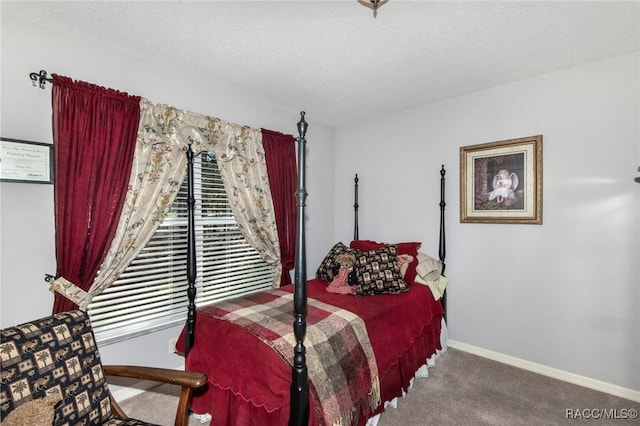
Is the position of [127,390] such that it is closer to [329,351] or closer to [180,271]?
[180,271]

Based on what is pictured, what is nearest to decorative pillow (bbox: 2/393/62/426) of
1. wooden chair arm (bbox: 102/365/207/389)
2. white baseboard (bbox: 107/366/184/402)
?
wooden chair arm (bbox: 102/365/207/389)

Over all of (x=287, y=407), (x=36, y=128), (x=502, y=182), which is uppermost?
(x=36, y=128)

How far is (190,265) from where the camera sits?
225 cm

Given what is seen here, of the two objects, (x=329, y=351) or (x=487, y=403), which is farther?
(x=487, y=403)

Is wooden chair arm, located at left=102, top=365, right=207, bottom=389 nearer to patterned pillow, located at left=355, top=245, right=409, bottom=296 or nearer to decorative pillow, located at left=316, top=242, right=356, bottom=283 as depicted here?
patterned pillow, located at left=355, top=245, right=409, bottom=296

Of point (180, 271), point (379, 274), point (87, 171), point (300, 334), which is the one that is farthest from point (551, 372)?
point (87, 171)

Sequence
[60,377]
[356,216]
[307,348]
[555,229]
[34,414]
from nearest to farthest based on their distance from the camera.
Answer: [34,414]
[60,377]
[307,348]
[555,229]
[356,216]

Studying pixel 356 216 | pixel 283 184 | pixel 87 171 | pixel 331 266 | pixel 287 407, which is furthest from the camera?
pixel 356 216

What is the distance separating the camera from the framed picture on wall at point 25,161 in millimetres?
1781

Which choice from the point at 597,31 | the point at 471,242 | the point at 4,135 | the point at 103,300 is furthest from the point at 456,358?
the point at 4,135

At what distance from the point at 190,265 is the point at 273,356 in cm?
100

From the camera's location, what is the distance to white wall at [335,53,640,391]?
2.30m

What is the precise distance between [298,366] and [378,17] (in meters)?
1.99

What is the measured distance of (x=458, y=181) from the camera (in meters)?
3.08
